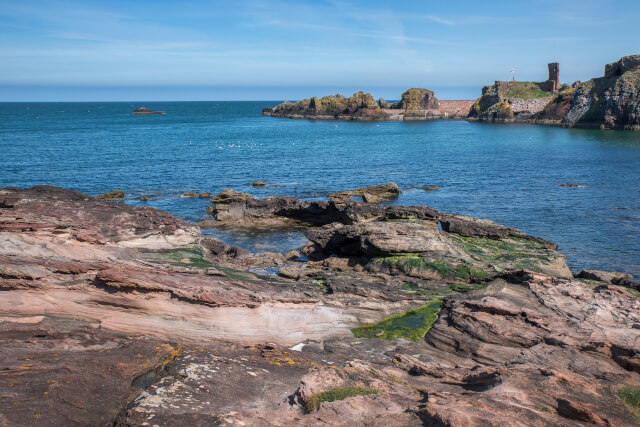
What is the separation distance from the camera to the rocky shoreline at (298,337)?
9.38 m

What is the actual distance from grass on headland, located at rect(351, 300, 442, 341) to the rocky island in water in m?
113

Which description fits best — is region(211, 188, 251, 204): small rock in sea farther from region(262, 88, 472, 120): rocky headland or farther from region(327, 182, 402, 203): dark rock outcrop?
region(262, 88, 472, 120): rocky headland

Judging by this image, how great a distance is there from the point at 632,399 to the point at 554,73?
547 ft

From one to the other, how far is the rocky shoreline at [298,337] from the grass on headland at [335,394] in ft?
0.15

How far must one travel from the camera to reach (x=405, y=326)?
16.1 m

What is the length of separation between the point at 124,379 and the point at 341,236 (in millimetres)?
15825

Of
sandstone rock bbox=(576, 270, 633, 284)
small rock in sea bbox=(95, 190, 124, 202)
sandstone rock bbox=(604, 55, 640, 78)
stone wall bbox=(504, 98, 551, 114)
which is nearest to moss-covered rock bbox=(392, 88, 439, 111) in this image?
stone wall bbox=(504, 98, 551, 114)

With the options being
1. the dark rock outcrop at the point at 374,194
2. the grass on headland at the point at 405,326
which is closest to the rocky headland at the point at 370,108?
the dark rock outcrop at the point at 374,194

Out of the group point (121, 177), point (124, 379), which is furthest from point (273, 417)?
point (121, 177)

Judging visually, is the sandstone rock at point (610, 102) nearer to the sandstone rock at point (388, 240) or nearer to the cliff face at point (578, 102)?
the cliff face at point (578, 102)

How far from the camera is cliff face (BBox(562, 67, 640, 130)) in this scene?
105500 millimetres

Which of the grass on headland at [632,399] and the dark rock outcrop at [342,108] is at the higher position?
the dark rock outcrop at [342,108]

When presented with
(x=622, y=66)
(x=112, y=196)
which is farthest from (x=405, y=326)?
(x=622, y=66)

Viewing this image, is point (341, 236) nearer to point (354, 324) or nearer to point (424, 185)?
point (354, 324)
